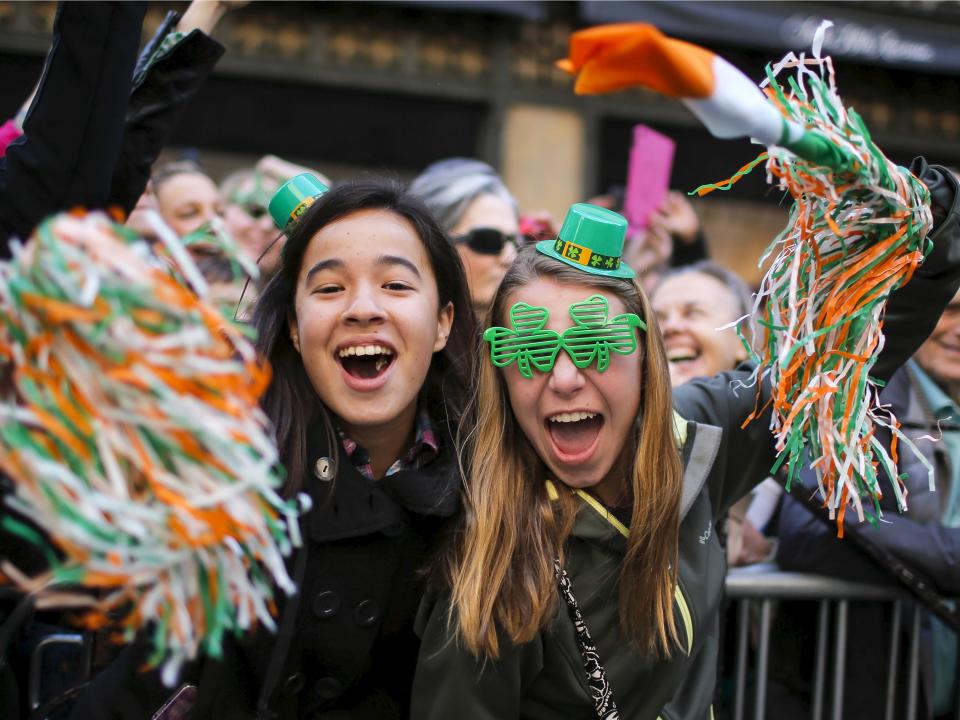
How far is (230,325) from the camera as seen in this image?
67.2 inches

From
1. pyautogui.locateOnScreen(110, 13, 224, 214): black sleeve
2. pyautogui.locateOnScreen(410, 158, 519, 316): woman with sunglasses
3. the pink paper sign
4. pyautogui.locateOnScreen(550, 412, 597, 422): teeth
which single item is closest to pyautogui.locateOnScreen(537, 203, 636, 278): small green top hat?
pyautogui.locateOnScreen(550, 412, 597, 422): teeth

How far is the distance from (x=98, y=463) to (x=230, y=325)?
0.27 m

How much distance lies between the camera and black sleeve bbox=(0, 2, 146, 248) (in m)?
2.15

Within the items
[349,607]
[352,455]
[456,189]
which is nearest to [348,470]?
[352,455]

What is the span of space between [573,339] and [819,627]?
1.51 meters

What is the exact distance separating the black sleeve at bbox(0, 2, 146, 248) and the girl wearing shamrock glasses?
915mm

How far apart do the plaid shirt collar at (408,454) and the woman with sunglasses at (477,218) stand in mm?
1096

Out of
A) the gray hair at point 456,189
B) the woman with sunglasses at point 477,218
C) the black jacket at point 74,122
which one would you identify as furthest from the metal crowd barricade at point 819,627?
the black jacket at point 74,122

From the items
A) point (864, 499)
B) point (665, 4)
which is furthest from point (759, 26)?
point (864, 499)

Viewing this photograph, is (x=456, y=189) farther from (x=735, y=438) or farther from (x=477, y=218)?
(x=735, y=438)

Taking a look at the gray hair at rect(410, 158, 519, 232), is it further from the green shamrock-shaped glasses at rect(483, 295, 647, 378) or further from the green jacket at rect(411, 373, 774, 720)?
the green jacket at rect(411, 373, 774, 720)

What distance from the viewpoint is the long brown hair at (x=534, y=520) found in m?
2.44

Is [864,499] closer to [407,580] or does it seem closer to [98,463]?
[407,580]

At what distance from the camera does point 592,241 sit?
260cm
